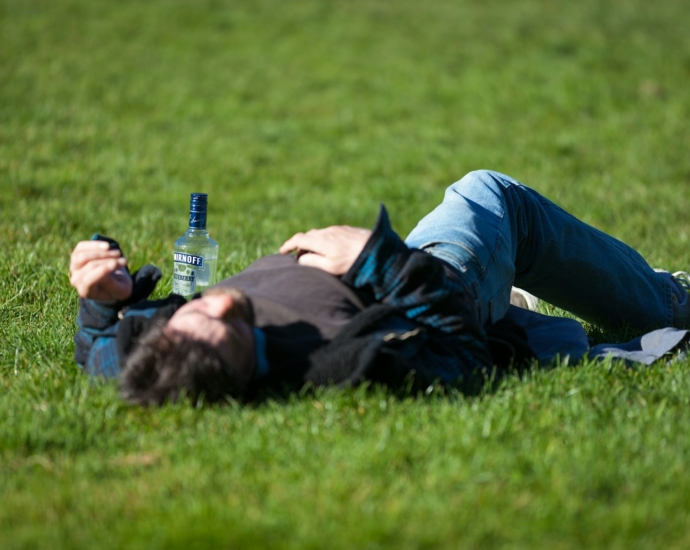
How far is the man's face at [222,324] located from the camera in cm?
293

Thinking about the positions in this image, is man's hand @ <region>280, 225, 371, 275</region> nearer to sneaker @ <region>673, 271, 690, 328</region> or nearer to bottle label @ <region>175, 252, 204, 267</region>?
bottle label @ <region>175, 252, 204, 267</region>

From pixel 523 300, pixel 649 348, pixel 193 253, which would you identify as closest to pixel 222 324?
pixel 193 253

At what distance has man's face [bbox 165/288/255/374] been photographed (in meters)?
2.93

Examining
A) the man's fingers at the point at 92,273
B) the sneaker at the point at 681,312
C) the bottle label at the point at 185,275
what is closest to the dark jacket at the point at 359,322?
the man's fingers at the point at 92,273

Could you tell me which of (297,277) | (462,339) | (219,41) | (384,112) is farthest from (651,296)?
(219,41)

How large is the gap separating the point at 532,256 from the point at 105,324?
6.49ft

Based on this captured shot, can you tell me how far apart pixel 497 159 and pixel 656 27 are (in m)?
6.60

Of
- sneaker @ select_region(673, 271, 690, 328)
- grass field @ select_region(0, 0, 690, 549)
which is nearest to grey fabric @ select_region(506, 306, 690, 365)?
grass field @ select_region(0, 0, 690, 549)

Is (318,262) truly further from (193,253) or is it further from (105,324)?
(193,253)

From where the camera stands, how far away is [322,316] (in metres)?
3.23

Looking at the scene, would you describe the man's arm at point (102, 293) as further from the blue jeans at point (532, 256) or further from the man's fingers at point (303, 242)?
the blue jeans at point (532, 256)

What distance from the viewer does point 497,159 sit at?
9.59 metres

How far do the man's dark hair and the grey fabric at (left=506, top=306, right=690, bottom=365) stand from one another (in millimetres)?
1461

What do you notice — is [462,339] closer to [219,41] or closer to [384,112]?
[384,112]
